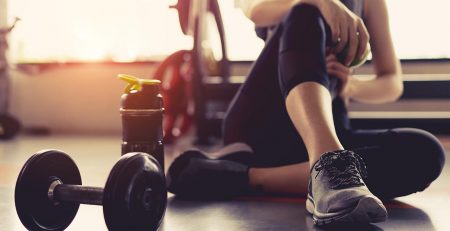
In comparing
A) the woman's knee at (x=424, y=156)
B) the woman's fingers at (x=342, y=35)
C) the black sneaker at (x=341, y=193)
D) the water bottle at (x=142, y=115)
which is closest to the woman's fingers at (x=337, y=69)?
the woman's fingers at (x=342, y=35)

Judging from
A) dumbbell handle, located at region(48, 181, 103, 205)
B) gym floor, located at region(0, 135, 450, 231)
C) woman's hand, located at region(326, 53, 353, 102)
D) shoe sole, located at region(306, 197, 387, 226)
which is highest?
woman's hand, located at region(326, 53, 353, 102)

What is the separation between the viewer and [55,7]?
431 centimetres

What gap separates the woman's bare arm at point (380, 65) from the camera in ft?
5.20

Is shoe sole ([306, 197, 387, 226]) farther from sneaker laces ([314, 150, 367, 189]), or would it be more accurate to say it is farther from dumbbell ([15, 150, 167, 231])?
dumbbell ([15, 150, 167, 231])

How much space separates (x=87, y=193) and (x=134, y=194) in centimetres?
13

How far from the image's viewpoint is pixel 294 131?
4.79 feet

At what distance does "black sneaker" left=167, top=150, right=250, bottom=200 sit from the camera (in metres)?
1.40

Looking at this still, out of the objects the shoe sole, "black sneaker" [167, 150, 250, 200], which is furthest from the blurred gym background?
the shoe sole

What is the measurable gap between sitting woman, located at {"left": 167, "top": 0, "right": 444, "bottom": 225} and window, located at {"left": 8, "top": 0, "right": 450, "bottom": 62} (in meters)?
2.19

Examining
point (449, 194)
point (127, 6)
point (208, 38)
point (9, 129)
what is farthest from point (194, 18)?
point (449, 194)

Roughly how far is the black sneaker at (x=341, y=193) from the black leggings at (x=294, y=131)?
0.63 ft

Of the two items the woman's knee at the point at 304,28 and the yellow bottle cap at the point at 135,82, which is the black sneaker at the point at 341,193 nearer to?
the woman's knee at the point at 304,28

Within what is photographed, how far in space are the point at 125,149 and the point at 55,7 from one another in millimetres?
3448

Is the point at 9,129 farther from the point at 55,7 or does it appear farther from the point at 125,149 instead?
the point at 125,149
